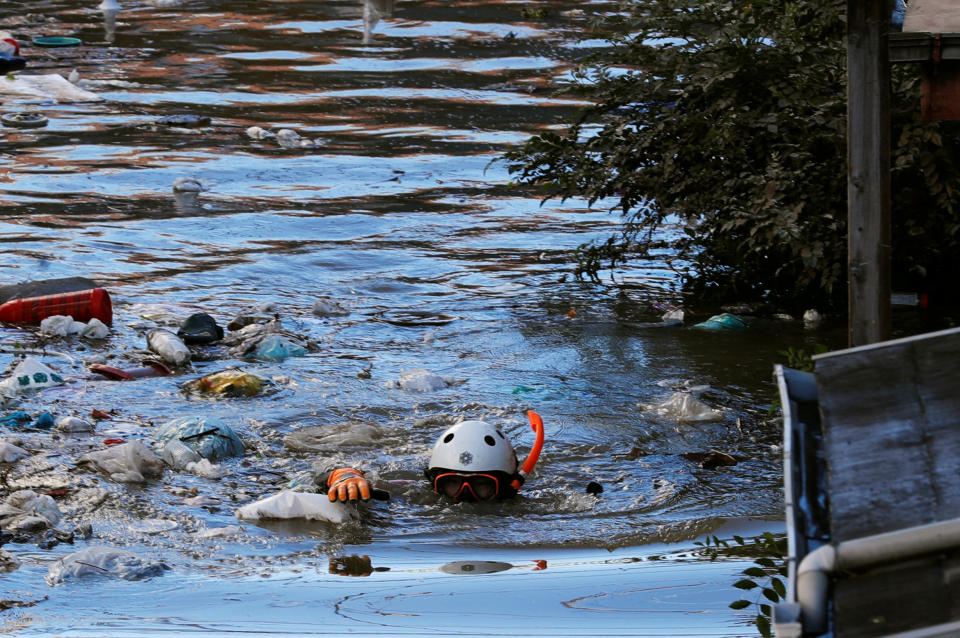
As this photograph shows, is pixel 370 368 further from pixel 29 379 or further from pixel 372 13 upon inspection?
pixel 372 13

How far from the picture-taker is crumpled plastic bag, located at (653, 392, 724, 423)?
6.77 meters

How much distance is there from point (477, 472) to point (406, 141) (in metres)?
8.86

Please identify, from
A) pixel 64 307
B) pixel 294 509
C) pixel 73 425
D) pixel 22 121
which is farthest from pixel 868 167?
pixel 22 121

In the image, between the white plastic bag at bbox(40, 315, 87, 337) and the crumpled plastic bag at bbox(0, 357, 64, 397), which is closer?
the crumpled plastic bag at bbox(0, 357, 64, 397)

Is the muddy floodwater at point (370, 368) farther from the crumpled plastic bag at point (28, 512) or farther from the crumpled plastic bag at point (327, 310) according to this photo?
the crumpled plastic bag at point (28, 512)

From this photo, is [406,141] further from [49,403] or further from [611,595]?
[611,595]

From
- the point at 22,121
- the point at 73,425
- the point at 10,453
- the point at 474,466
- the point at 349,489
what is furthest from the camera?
the point at 22,121

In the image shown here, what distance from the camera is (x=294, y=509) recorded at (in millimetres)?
5418

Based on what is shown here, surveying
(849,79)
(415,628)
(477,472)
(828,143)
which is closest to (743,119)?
(828,143)

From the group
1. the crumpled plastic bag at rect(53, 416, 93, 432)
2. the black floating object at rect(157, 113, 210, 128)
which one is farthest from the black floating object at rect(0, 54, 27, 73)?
the crumpled plastic bag at rect(53, 416, 93, 432)

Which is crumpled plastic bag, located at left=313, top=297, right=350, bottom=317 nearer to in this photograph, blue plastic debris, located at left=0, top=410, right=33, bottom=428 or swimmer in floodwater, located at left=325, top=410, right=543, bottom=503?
blue plastic debris, located at left=0, top=410, right=33, bottom=428

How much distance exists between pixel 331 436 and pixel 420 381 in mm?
944

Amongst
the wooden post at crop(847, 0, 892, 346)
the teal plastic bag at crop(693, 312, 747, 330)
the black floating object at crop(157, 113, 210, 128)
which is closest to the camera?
the wooden post at crop(847, 0, 892, 346)

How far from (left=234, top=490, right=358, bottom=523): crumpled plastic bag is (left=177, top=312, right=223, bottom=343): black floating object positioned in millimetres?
2769
